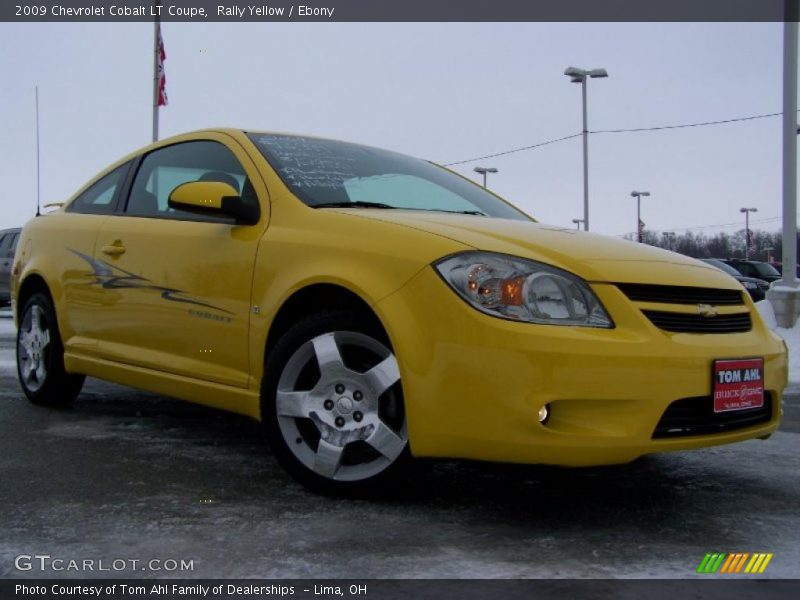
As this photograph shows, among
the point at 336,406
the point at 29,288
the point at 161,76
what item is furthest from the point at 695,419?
the point at 161,76

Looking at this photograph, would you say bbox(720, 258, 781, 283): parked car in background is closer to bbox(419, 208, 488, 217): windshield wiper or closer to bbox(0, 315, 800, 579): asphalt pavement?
bbox(0, 315, 800, 579): asphalt pavement

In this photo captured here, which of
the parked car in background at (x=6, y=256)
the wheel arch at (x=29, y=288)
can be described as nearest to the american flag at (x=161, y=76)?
the parked car in background at (x=6, y=256)

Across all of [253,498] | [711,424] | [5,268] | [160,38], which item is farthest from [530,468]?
[160,38]

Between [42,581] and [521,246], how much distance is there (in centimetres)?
181

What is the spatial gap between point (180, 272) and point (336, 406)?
1.20 m

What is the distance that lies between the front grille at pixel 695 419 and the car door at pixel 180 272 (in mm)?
1658

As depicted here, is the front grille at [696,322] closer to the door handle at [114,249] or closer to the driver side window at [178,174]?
the driver side window at [178,174]

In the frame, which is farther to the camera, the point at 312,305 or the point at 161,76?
the point at 161,76

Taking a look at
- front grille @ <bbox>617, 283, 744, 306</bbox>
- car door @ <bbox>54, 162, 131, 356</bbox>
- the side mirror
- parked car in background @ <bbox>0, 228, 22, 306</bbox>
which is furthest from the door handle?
parked car in background @ <bbox>0, 228, 22, 306</bbox>

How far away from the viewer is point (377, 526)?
2.74 m

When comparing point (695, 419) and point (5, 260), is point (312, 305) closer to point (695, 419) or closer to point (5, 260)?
point (695, 419)

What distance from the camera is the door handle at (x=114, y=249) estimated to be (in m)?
4.26

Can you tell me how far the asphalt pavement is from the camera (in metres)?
2.41

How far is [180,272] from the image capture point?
381 cm
